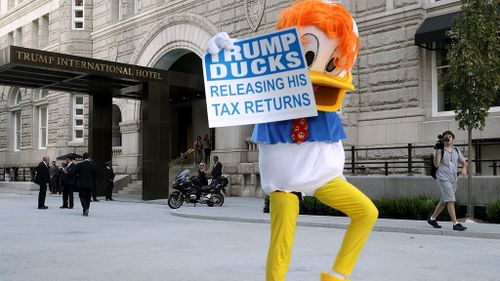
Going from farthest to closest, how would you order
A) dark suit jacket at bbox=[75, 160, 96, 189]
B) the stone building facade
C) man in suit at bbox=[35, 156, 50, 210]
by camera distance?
man in suit at bbox=[35, 156, 50, 210], the stone building facade, dark suit jacket at bbox=[75, 160, 96, 189]

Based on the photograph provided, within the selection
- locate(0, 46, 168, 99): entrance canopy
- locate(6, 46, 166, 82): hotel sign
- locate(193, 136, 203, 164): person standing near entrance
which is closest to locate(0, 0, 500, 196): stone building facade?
locate(193, 136, 203, 164): person standing near entrance

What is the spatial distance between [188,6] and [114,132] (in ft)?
38.7

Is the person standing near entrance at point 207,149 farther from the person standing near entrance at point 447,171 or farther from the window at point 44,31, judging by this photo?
the person standing near entrance at point 447,171

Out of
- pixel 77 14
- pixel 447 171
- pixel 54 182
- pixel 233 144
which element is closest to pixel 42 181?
pixel 233 144

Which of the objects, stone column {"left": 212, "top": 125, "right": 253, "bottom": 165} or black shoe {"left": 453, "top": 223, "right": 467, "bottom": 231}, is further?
stone column {"left": 212, "top": 125, "right": 253, "bottom": 165}

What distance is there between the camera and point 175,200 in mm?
20203

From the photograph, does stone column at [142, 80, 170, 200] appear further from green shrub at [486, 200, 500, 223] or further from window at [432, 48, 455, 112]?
green shrub at [486, 200, 500, 223]

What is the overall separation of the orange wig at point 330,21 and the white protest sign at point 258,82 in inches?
15.8

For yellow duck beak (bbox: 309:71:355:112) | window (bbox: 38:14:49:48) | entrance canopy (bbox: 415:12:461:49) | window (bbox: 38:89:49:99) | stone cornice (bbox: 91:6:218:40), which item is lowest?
yellow duck beak (bbox: 309:71:355:112)

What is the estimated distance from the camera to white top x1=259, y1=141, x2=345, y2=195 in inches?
197

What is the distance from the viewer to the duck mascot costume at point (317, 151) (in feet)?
16.3

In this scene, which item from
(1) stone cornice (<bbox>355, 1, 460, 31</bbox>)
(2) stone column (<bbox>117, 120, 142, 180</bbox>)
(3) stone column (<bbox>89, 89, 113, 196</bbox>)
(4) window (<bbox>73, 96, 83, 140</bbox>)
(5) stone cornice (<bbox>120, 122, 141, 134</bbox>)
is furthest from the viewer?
(4) window (<bbox>73, 96, 83, 140</bbox>)

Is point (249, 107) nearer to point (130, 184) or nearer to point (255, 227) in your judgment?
point (255, 227)

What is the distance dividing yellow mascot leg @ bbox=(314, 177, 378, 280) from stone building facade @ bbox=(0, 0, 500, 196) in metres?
14.1
